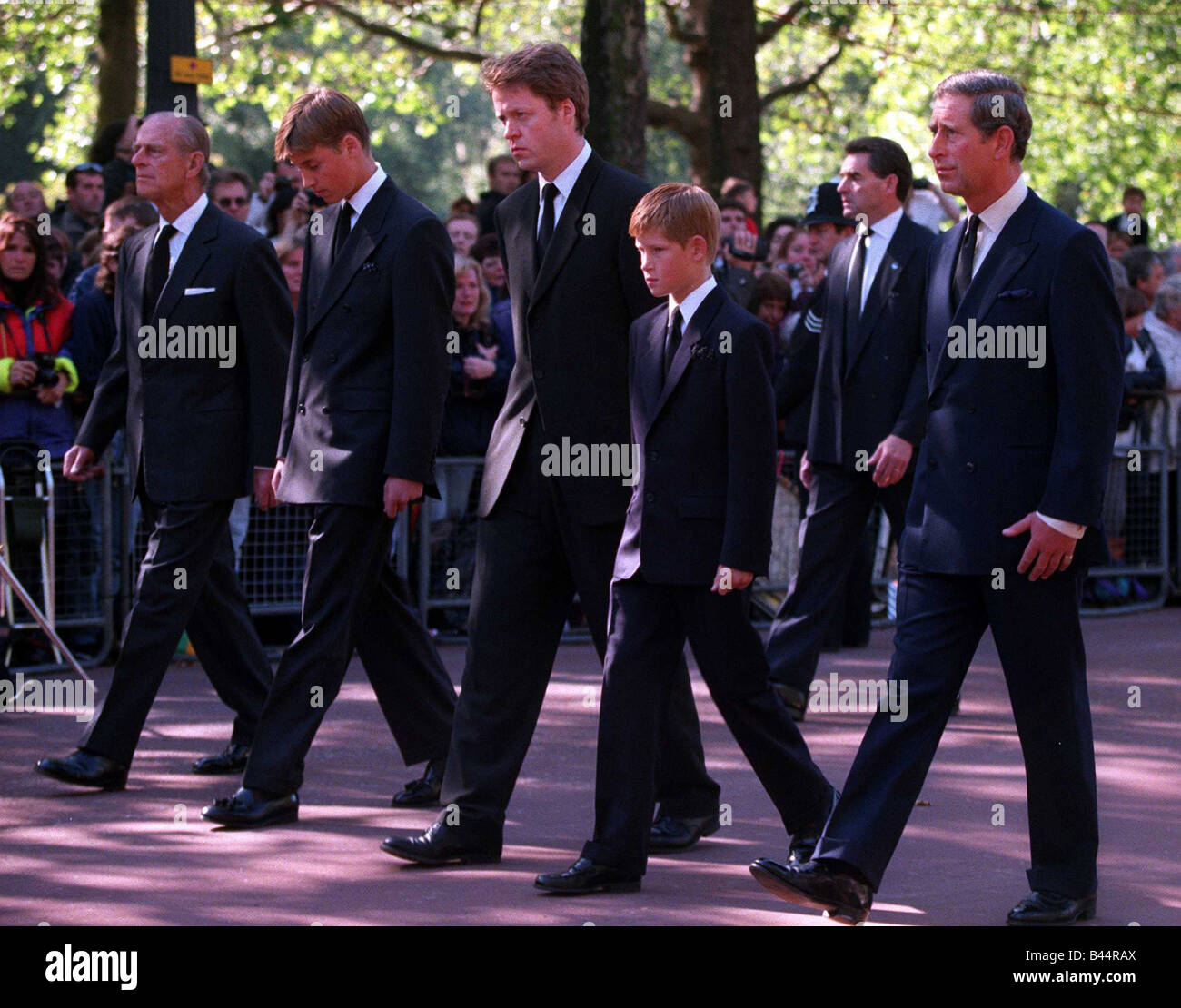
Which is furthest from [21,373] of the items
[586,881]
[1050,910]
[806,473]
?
[1050,910]

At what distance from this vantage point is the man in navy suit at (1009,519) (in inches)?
197

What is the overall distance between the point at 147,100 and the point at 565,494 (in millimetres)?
5917

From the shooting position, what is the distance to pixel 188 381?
7082 millimetres

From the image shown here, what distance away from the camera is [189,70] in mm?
10531

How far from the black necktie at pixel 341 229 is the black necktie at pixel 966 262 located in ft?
7.00

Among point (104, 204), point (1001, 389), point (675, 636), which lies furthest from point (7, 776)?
Answer: point (104, 204)

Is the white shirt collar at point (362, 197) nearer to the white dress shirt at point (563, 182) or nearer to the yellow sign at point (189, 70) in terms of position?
the white dress shirt at point (563, 182)

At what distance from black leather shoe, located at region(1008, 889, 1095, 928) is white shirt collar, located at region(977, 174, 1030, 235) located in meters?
1.75

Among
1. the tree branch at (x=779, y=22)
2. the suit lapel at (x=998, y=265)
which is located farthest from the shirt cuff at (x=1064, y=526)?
the tree branch at (x=779, y=22)

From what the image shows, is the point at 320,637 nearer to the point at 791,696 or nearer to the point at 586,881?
the point at 586,881

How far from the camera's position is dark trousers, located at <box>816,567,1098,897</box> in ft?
16.6

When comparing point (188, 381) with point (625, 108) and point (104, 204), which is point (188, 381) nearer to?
point (104, 204)

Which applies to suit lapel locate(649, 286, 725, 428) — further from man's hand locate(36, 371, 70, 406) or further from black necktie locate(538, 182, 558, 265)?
man's hand locate(36, 371, 70, 406)

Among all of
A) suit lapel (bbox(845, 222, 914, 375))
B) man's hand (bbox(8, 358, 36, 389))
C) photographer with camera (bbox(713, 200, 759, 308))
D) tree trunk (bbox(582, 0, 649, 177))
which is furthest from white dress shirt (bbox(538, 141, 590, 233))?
tree trunk (bbox(582, 0, 649, 177))
